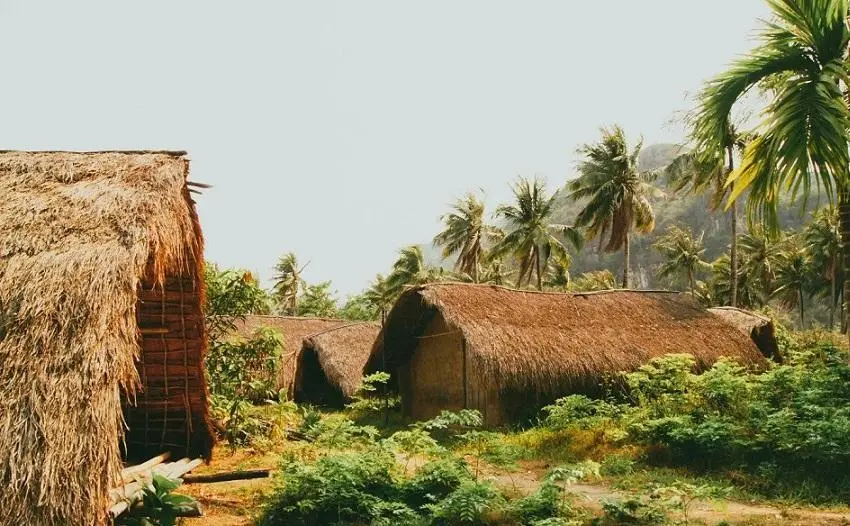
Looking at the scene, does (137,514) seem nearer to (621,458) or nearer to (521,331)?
(621,458)

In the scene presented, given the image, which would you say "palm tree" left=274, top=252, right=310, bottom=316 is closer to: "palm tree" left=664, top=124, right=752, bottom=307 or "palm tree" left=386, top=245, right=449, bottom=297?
"palm tree" left=386, top=245, right=449, bottom=297

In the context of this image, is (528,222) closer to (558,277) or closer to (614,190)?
(614,190)

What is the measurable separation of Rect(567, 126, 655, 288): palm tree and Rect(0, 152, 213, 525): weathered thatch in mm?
22834

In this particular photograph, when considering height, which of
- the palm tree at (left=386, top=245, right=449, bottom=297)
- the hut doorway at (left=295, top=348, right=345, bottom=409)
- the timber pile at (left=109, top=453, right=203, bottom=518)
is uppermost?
the palm tree at (left=386, top=245, right=449, bottom=297)

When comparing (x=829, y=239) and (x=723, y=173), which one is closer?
(x=723, y=173)

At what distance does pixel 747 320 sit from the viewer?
696 inches

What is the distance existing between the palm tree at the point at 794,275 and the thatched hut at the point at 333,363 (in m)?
27.8

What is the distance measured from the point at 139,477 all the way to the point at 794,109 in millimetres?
7335

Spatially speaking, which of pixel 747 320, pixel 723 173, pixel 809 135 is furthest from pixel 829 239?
pixel 809 135

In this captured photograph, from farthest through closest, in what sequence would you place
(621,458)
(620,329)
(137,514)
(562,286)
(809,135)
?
(562,286), (620,329), (621,458), (809,135), (137,514)

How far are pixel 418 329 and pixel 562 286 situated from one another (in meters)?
28.8

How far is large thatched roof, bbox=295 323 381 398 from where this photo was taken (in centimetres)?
1998

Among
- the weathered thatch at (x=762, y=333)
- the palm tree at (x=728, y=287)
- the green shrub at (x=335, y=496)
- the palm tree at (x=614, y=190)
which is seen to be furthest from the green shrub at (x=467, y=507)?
the palm tree at (x=728, y=287)

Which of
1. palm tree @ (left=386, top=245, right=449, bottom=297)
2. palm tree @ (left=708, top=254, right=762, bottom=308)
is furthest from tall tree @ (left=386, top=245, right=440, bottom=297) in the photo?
palm tree @ (left=708, top=254, right=762, bottom=308)
